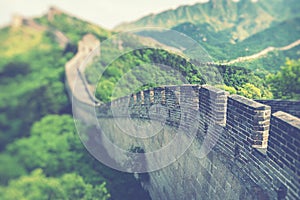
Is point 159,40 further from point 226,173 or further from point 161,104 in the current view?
point 226,173

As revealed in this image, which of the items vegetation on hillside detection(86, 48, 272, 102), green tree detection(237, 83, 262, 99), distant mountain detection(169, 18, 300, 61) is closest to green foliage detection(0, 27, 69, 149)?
vegetation on hillside detection(86, 48, 272, 102)

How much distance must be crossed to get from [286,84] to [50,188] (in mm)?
7322

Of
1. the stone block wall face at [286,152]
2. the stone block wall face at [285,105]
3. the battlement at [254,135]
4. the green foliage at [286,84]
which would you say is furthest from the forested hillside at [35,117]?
the green foliage at [286,84]

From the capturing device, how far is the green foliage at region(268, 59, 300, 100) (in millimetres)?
7621

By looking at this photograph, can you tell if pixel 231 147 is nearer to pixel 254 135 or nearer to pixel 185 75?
pixel 254 135

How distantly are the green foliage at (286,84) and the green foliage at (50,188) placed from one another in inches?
226

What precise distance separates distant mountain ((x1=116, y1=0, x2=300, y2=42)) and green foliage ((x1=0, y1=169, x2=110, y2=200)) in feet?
19.7

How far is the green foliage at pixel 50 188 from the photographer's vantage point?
7.60 ft

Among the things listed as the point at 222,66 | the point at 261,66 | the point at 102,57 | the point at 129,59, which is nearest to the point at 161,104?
the point at 222,66

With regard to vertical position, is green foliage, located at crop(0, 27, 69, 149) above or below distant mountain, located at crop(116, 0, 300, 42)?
below

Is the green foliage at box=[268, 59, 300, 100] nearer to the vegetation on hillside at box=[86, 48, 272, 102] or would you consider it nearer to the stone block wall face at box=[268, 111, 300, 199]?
the vegetation on hillside at box=[86, 48, 272, 102]

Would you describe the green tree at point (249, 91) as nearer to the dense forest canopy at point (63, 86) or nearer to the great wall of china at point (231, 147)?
the dense forest canopy at point (63, 86)

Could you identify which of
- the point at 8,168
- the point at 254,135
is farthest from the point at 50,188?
the point at 254,135

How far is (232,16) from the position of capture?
11.7 metres
